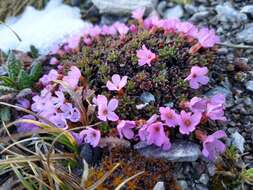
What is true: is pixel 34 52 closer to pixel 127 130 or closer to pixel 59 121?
pixel 59 121

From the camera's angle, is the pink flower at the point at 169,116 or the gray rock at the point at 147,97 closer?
the pink flower at the point at 169,116

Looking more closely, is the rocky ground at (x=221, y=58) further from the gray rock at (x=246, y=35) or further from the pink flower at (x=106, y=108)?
the pink flower at (x=106, y=108)

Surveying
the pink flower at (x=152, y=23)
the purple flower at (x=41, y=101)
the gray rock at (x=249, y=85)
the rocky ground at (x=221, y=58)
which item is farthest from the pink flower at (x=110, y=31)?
the gray rock at (x=249, y=85)

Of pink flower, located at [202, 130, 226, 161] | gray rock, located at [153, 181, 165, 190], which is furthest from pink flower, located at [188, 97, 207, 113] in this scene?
gray rock, located at [153, 181, 165, 190]

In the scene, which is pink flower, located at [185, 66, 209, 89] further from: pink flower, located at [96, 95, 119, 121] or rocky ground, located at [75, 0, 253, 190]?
pink flower, located at [96, 95, 119, 121]

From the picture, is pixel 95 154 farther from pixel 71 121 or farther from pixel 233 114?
pixel 233 114

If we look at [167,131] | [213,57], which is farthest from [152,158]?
[213,57]
